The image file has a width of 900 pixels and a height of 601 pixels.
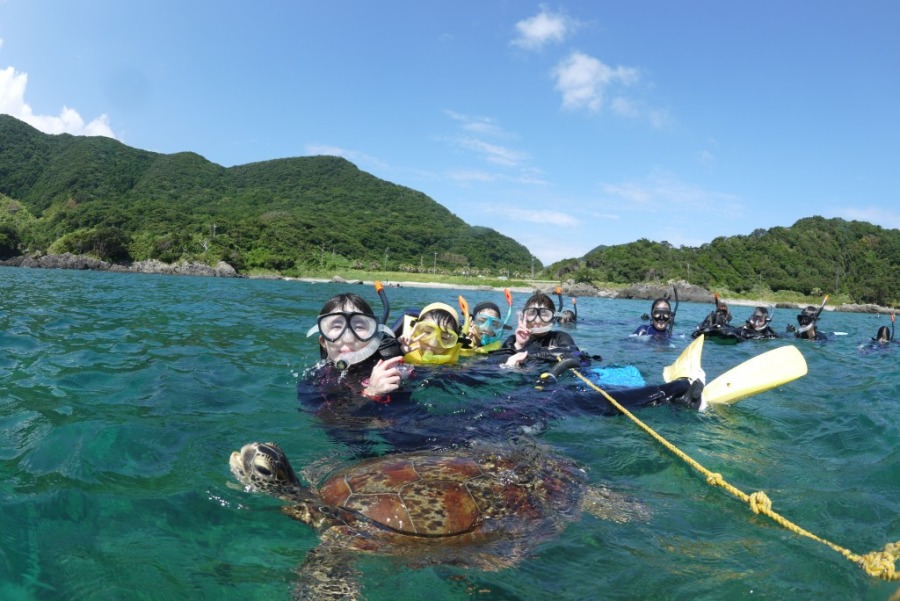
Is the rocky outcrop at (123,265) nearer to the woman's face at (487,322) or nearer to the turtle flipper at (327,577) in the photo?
the woman's face at (487,322)

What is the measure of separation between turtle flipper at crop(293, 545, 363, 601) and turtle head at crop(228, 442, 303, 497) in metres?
0.52

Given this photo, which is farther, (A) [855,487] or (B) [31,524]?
(A) [855,487]

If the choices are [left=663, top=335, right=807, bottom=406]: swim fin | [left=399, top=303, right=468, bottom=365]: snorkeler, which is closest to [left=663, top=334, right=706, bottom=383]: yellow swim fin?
[left=663, top=335, right=807, bottom=406]: swim fin

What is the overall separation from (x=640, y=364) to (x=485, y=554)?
7.87 meters

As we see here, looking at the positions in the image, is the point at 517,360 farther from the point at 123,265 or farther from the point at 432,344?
the point at 123,265

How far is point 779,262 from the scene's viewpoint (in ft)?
306

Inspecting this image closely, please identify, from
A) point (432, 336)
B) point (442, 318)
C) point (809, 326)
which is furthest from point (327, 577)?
point (809, 326)

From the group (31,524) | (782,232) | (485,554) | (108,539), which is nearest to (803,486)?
(485,554)

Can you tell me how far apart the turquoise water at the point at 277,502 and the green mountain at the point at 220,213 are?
67.7 meters

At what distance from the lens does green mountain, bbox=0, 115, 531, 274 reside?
238ft

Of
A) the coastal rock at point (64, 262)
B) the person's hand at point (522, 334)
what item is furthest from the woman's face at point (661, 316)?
the coastal rock at point (64, 262)

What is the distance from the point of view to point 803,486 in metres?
3.84

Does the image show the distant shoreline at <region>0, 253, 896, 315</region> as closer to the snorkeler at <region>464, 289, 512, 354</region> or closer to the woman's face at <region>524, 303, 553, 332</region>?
the snorkeler at <region>464, 289, 512, 354</region>

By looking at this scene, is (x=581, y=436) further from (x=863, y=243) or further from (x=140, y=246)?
(x=863, y=243)
